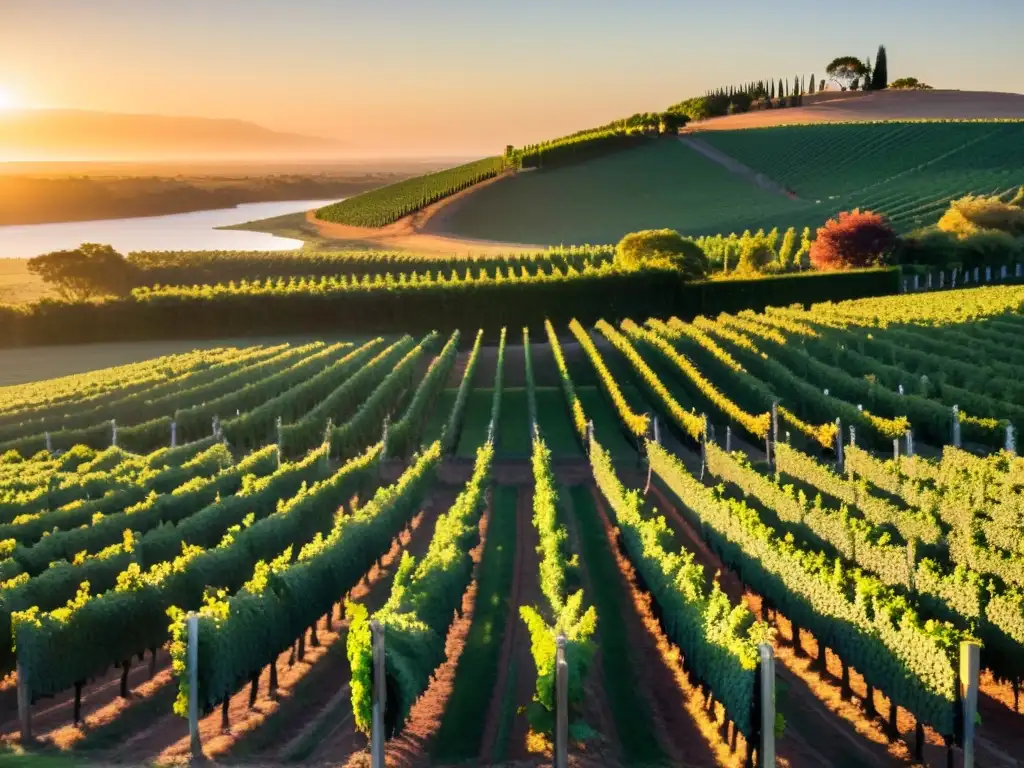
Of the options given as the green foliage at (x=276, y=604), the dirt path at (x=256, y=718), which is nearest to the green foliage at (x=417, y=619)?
the green foliage at (x=276, y=604)

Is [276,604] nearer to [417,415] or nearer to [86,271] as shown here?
[417,415]

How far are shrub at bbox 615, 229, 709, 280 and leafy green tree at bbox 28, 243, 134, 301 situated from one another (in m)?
32.9

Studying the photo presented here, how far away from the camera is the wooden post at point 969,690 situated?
1159 centimetres

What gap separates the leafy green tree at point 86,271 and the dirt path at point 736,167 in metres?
62.1

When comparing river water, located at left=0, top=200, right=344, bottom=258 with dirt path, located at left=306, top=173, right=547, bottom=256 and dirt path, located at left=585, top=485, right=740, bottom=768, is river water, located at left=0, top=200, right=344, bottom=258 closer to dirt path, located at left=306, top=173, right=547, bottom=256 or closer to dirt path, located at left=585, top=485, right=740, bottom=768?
dirt path, located at left=306, top=173, right=547, bottom=256

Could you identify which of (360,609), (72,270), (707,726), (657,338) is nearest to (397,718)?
(360,609)

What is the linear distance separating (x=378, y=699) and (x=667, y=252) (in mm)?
50970

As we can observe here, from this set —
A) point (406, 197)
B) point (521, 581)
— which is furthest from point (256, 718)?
point (406, 197)

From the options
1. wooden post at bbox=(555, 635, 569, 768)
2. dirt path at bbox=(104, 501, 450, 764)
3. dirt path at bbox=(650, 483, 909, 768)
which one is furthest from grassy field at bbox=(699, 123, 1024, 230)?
wooden post at bbox=(555, 635, 569, 768)

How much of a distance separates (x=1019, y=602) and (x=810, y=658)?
3.27 metres

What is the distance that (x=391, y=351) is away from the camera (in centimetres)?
4291

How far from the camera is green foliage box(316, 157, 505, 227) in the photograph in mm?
131250

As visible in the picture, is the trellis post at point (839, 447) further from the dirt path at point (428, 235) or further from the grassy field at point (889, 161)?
the dirt path at point (428, 235)

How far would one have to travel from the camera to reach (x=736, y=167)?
12062cm
